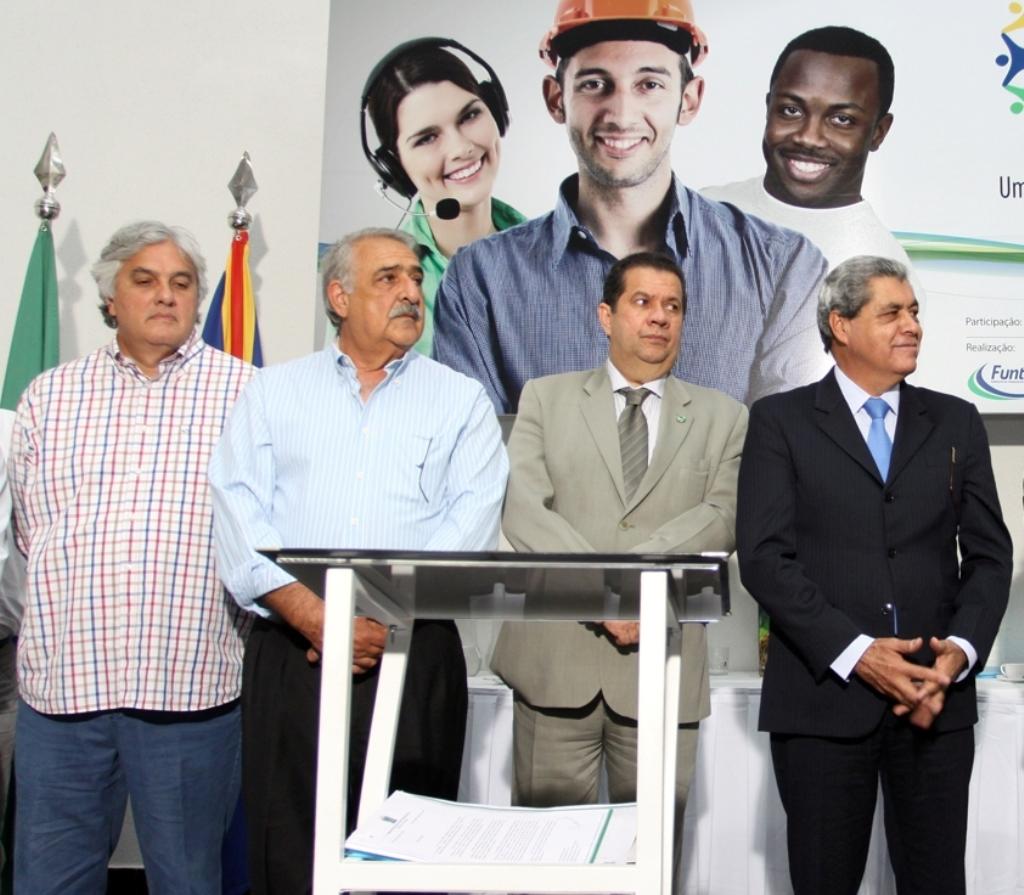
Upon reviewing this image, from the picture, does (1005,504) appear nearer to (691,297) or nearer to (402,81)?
(691,297)

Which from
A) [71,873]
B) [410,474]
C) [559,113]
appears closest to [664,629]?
[410,474]

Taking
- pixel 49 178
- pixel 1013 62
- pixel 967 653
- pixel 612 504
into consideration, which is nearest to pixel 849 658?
pixel 967 653

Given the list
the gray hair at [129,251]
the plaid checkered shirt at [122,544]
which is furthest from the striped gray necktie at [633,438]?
the gray hair at [129,251]

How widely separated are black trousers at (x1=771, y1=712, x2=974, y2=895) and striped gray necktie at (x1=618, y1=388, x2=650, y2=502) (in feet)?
2.15

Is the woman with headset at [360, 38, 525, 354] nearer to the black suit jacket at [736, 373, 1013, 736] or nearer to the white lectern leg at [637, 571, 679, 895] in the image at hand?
the black suit jacket at [736, 373, 1013, 736]

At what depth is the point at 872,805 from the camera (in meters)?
2.39

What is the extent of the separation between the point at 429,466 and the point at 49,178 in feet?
6.02

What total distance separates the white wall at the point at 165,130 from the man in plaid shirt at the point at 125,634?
146cm

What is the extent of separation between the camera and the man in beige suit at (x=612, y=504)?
2592mm

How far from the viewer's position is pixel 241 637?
2.56m

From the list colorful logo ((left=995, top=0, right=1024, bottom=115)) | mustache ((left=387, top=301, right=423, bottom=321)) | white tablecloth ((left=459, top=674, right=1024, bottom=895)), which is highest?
colorful logo ((left=995, top=0, right=1024, bottom=115))

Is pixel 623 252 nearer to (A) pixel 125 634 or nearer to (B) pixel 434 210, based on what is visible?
(B) pixel 434 210

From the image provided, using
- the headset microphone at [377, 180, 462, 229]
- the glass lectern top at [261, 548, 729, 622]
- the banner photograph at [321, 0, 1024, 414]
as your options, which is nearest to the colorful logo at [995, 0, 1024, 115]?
the banner photograph at [321, 0, 1024, 414]

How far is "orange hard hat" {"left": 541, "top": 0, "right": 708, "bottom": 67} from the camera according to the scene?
3.74 meters
